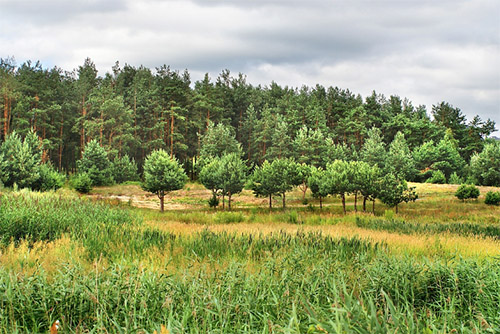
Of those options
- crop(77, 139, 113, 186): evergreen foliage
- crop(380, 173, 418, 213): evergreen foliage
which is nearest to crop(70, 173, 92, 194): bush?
crop(77, 139, 113, 186): evergreen foliage

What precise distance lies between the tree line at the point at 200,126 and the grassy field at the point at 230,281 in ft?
109

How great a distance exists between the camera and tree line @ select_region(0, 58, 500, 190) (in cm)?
4625

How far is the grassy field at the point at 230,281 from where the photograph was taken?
2.97 metres

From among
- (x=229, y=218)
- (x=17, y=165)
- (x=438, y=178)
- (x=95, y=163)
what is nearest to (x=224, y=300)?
(x=229, y=218)

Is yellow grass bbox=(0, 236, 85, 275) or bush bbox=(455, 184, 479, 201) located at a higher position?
yellow grass bbox=(0, 236, 85, 275)

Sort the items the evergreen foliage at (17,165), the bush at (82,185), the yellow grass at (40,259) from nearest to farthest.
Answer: the yellow grass at (40,259), the evergreen foliage at (17,165), the bush at (82,185)

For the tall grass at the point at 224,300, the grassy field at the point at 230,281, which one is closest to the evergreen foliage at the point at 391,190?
the grassy field at the point at 230,281

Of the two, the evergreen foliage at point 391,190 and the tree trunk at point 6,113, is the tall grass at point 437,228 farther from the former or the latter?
the tree trunk at point 6,113

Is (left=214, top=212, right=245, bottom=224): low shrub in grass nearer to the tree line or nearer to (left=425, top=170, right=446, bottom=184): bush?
the tree line

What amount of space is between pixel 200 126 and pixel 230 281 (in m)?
55.8

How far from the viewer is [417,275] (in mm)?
5172

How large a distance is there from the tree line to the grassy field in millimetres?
33231

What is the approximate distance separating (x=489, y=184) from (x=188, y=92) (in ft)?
147

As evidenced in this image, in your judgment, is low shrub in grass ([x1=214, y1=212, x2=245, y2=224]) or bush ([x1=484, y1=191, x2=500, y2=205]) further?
bush ([x1=484, y1=191, x2=500, y2=205])
